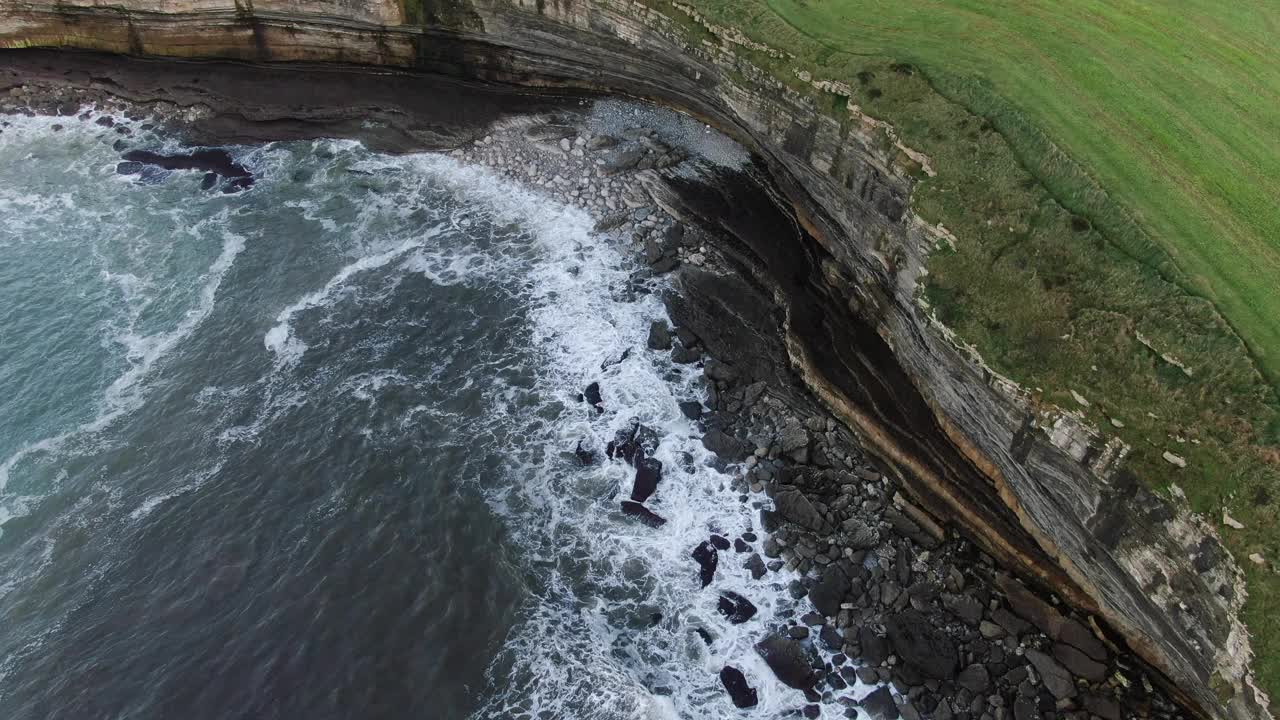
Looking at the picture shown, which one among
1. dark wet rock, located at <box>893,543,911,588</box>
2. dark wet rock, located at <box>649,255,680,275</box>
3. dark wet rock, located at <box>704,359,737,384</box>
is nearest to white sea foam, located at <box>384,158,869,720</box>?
dark wet rock, located at <box>704,359,737,384</box>

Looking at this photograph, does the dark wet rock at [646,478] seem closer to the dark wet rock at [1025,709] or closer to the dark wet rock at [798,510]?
the dark wet rock at [798,510]

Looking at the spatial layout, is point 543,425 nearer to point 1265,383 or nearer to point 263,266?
point 263,266

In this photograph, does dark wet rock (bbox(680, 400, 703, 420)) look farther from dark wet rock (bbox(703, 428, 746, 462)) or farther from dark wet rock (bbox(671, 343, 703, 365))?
dark wet rock (bbox(671, 343, 703, 365))

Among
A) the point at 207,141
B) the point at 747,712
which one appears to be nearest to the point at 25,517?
the point at 207,141

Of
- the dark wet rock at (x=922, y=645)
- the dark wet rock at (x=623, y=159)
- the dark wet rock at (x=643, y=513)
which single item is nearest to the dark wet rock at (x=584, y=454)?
the dark wet rock at (x=643, y=513)

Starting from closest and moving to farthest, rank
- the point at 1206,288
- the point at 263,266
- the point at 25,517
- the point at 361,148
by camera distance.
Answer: the point at 1206,288
the point at 25,517
the point at 263,266
the point at 361,148
